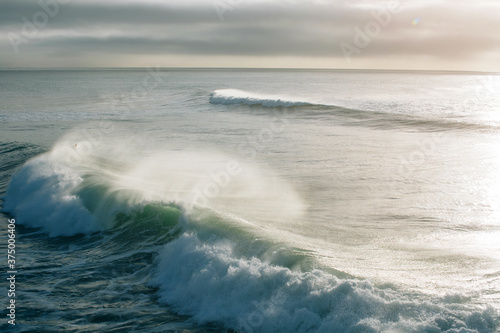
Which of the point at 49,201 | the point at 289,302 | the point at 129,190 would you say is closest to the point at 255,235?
the point at 289,302

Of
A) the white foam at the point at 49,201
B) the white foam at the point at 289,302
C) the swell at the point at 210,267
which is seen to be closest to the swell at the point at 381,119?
the swell at the point at 210,267

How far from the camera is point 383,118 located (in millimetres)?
25891

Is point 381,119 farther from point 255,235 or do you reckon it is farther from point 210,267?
point 210,267

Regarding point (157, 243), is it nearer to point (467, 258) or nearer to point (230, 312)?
point (230, 312)

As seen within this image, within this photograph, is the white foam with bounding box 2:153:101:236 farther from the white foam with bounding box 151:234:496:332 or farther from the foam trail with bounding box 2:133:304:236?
the white foam with bounding box 151:234:496:332

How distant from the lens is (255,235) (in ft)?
26.2

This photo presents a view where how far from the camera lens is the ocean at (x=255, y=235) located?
19.7ft

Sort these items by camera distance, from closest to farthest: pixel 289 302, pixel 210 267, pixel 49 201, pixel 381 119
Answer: pixel 289 302
pixel 210 267
pixel 49 201
pixel 381 119

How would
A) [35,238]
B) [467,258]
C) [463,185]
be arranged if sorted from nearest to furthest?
[467,258] < [35,238] < [463,185]

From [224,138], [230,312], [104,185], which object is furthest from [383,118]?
[230,312]

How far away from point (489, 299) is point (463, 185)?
6697mm

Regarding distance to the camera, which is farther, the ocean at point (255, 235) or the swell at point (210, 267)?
the ocean at point (255, 235)

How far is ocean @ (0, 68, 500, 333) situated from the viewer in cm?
600

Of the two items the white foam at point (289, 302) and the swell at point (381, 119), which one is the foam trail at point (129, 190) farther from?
the swell at point (381, 119)
